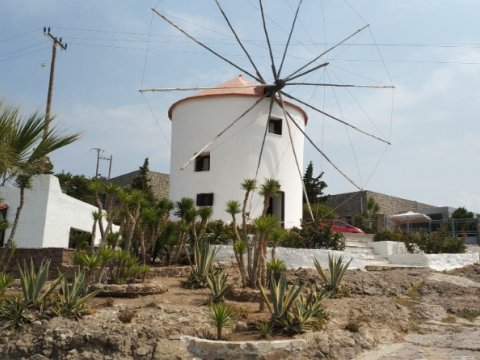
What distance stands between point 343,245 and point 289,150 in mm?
5949

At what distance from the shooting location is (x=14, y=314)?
7516 mm

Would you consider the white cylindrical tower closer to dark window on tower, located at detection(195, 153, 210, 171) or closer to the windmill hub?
dark window on tower, located at detection(195, 153, 210, 171)

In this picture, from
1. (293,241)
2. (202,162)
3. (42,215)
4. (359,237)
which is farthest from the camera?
(202,162)

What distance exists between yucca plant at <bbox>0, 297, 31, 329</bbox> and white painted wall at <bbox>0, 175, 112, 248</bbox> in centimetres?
647

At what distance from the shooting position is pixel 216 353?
704 centimetres

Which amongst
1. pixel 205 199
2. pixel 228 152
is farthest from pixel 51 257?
pixel 228 152

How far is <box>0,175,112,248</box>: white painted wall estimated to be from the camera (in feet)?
46.1

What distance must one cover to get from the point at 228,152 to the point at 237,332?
40.4 feet

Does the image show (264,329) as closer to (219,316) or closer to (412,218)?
(219,316)

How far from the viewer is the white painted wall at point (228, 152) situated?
19469 mm

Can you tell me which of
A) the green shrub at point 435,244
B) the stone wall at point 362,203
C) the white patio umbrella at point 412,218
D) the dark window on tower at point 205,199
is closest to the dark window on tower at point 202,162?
the dark window on tower at point 205,199

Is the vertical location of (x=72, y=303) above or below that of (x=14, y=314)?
above

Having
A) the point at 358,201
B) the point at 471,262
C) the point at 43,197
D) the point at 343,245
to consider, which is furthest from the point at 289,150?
the point at 358,201

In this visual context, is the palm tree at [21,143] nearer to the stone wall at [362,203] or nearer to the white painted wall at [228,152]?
the white painted wall at [228,152]
